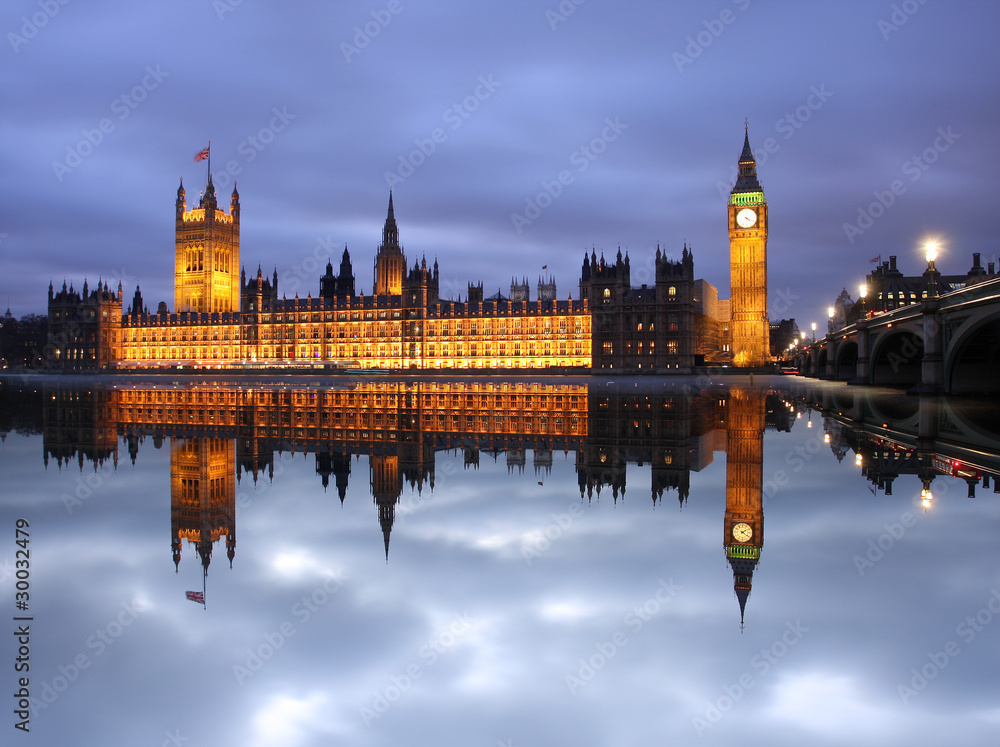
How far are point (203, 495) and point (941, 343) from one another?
33562 millimetres

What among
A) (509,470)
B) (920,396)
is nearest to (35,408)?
(509,470)

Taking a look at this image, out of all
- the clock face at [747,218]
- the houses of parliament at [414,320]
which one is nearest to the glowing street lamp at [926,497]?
the houses of parliament at [414,320]

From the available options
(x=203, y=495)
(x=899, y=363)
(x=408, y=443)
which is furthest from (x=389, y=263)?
(x=203, y=495)

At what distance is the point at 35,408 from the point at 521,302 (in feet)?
310

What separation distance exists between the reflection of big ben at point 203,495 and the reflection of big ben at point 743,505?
18.5ft

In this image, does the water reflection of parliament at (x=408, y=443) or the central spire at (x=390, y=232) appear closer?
the water reflection of parliament at (x=408, y=443)

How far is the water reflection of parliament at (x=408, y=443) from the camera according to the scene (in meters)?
10.6

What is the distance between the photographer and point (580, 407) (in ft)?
114

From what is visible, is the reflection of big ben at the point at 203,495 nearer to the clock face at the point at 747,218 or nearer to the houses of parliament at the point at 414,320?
the houses of parliament at the point at 414,320

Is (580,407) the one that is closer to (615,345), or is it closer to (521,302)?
(615,345)

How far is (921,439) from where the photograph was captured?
18.5 metres

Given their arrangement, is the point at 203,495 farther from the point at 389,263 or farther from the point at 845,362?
the point at 389,263

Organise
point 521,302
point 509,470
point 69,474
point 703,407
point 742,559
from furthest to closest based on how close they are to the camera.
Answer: point 521,302 → point 703,407 → point 509,470 → point 69,474 → point 742,559

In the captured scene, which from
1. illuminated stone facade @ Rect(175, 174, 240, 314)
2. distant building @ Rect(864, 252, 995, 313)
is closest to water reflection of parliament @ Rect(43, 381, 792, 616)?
distant building @ Rect(864, 252, 995, 313)
